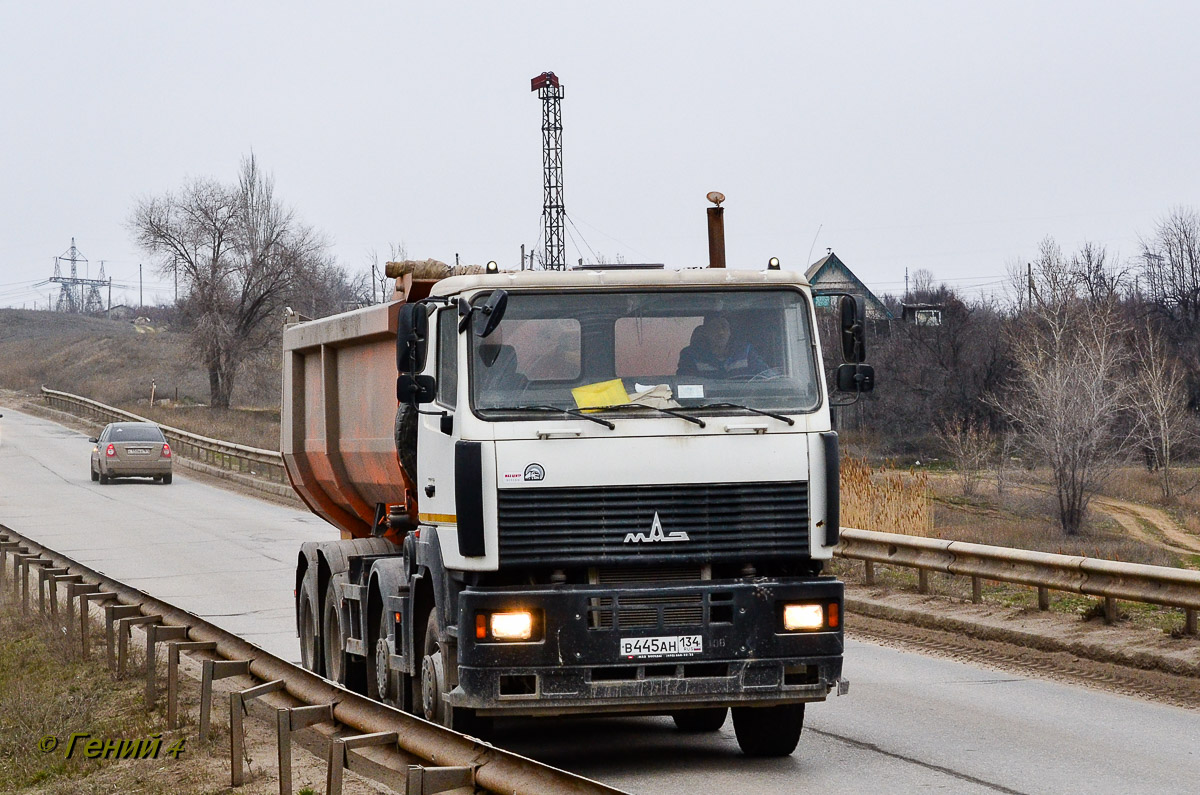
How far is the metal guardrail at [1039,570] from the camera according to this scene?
1109 cm

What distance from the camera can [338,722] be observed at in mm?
7223

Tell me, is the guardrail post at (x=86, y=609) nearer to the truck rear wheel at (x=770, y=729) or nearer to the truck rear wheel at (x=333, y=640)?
the truck rear wheel at (x=333, y=640)

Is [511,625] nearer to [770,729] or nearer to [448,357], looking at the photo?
[448,357]

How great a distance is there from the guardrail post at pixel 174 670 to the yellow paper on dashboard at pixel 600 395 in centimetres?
354

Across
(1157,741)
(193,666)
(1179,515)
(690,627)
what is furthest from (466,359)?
(1179,515)

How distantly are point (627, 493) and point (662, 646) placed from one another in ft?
2.69

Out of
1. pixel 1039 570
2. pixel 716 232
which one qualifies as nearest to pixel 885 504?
pixel 1039 570

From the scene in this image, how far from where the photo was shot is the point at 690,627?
729 cm

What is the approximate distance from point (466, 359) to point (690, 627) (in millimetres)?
1862

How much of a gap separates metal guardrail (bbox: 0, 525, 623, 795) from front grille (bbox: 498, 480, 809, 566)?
1.17 metres

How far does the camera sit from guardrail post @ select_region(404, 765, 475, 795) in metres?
5.21

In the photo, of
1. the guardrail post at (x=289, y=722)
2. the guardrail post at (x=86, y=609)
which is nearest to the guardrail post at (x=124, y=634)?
the guardrail post at (x=86, y=609)

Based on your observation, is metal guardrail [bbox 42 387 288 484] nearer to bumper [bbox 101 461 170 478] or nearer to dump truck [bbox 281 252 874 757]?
bumper [bbox 101 461 170 478]

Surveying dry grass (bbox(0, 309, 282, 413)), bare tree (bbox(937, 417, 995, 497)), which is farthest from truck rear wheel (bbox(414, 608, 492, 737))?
dry grass (bbox(0, 309, 282, 413))
